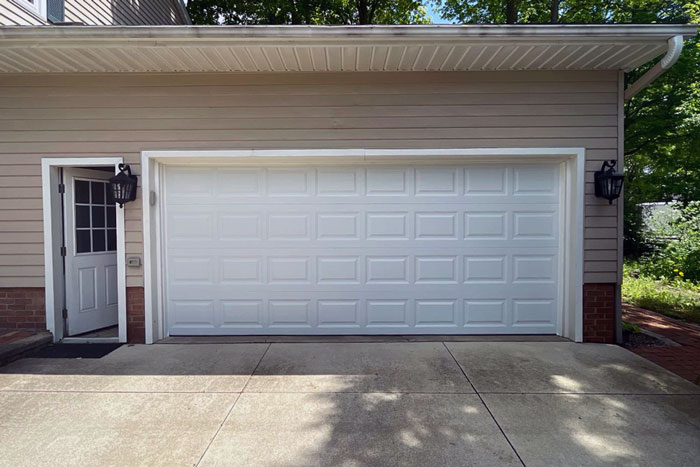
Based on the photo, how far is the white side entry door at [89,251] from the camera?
4523 millimetres

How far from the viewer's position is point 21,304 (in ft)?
14.3

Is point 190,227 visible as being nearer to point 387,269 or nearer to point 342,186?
point 342,186

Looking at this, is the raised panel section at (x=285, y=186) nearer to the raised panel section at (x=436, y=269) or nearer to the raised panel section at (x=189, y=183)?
the raised panel section at (x=189, y=183)

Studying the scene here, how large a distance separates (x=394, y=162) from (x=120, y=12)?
5573 mm

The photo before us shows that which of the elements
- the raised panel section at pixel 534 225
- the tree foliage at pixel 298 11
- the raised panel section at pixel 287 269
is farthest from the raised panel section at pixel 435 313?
the tree foliage at pixel 298 11

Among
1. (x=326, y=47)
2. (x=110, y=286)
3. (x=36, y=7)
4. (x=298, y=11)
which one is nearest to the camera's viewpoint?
(x=326, y=47)

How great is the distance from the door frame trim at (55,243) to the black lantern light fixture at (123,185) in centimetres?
15

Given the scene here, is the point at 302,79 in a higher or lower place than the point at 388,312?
higher

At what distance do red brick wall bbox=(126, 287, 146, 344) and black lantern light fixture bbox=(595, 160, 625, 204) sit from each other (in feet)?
17.1

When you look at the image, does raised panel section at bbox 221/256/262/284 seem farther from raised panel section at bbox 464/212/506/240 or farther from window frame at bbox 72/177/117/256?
raised panel section at bbox 464/212/506/240

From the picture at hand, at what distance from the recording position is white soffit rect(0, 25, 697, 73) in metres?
3.54

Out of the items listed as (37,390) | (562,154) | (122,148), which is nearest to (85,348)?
(37,390)

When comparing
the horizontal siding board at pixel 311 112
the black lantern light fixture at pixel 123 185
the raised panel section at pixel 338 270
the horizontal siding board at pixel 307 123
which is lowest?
the raised panel section at pixel 338 270

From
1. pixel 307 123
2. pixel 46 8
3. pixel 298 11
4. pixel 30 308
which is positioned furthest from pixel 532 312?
pixel 298 11
